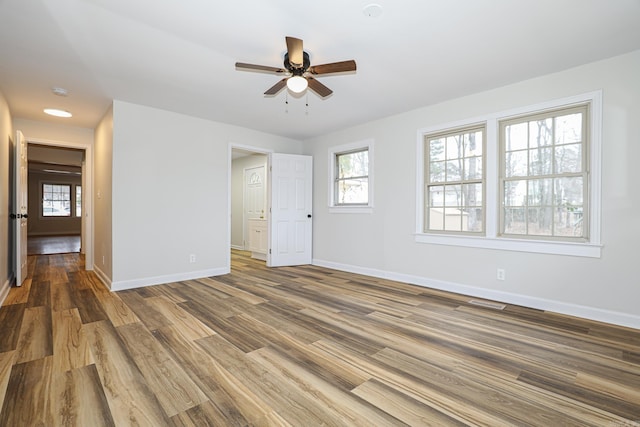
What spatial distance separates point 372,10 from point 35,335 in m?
3.81

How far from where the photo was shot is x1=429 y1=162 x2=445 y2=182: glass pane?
4152mm

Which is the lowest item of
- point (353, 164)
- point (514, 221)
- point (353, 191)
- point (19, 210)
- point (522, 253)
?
point (522, 253)

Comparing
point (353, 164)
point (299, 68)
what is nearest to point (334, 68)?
point (299, 68)

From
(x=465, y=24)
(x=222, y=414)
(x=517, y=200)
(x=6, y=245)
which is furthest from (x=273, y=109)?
(x=6, y=245)

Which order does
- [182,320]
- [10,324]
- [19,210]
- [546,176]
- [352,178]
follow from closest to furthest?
1. [10,324]
2. [182,320]
3. [546,176]
4. [19,210]
5. [352,178]

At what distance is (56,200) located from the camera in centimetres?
1179

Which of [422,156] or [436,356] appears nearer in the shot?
[436,356]

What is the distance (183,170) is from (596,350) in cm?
511

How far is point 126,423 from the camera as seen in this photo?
4.84 ft

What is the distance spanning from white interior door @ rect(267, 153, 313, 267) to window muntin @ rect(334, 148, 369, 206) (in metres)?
0.61

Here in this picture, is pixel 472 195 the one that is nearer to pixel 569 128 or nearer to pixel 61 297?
pixel 569 128

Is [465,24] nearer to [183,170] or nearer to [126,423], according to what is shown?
[126,423]

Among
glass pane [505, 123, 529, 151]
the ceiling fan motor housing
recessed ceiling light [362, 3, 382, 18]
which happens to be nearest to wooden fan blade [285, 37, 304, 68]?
the ceiling fan motor housing

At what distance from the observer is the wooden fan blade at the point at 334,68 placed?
249 cm
